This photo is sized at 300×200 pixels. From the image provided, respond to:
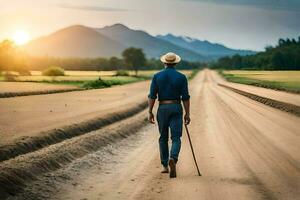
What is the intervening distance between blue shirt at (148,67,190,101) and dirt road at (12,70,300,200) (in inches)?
66.0

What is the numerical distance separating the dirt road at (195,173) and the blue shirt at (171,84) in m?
1.68

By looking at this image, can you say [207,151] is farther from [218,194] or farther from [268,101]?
[268,101]

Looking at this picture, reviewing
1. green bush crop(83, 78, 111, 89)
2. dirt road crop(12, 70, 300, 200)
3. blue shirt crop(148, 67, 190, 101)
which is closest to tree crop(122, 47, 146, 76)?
green bush crop(83, 78, 111, 89)

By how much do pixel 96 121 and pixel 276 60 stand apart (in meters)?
181

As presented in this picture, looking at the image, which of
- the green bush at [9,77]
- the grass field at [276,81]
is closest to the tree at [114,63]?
the grass field at [276,81]

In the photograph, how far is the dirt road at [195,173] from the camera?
9.78 m

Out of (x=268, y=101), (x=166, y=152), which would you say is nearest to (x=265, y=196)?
(x=166, y=152)

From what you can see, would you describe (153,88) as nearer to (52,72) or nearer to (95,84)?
(95,84)

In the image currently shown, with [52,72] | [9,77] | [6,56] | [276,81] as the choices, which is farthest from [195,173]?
[52,72]

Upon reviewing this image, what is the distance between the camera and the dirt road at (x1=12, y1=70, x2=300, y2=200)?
978 cm

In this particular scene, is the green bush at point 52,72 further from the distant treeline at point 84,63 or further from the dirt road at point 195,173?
the dirt road at point 195,173

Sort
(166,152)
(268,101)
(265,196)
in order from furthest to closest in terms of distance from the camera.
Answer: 1. (268,101)
2. (166,152)
3. (265,196)

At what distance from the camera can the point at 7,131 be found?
18438 mm

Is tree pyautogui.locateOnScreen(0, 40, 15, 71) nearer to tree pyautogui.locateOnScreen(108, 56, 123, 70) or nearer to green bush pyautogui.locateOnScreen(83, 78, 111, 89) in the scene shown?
green bush pyautogui.locateOnScreen(83, 78, 111, 89)
